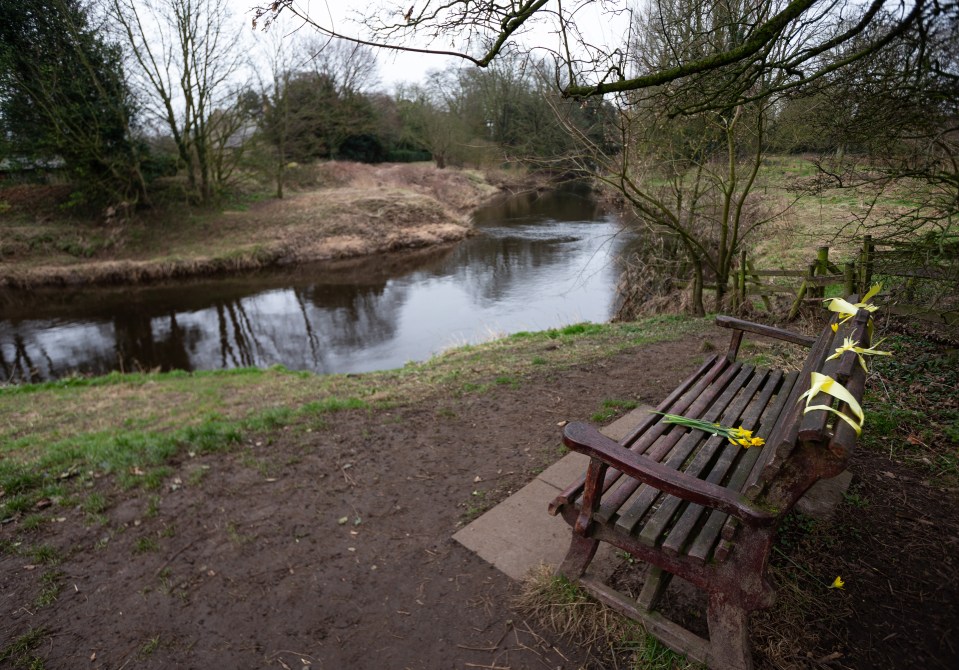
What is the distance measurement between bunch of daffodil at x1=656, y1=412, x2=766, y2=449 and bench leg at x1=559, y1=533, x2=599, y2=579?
85cm

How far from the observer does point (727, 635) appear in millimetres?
2000

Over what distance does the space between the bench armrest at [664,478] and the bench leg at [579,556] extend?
53 cm

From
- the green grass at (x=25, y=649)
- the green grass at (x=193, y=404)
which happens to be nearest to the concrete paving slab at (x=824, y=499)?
the green grass at (x=193, y=404)

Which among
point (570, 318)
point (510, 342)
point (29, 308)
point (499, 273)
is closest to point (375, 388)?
point (510, 342)

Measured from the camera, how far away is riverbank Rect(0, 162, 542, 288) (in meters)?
17.5

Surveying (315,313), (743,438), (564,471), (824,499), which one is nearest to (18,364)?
(315,313)

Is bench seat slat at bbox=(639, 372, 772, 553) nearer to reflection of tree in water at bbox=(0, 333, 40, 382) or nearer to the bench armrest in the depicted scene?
the bench armrest

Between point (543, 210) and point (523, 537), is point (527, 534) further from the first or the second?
point (543, 210)

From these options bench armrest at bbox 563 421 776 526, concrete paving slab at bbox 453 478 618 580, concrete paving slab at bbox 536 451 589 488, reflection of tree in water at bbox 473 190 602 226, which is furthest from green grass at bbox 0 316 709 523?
reflection of tree in water at bbox 473 190 602 226

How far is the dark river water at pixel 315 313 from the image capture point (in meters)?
11.8

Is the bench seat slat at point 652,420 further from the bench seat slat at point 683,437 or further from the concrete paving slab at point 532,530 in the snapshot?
the concrete paving slab at point 532,530

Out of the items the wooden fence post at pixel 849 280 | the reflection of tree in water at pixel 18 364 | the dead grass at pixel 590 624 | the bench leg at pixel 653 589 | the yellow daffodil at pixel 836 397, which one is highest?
the yellow daffodil at pixel 836 397

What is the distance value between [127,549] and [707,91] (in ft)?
16.8

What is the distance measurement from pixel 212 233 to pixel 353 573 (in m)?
21.1
